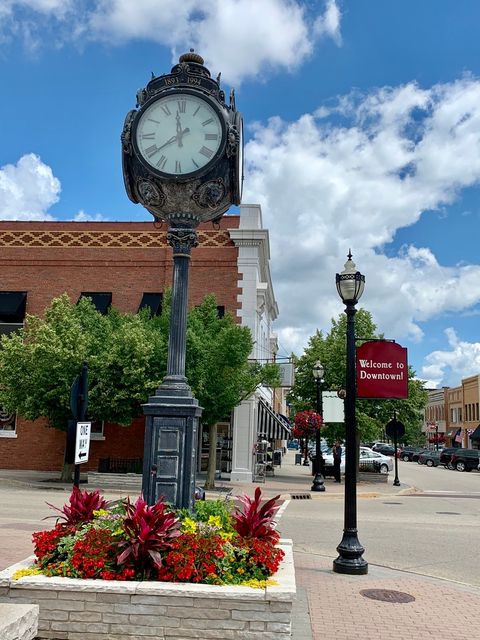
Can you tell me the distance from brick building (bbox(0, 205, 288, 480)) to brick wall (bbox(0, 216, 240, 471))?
0.04m

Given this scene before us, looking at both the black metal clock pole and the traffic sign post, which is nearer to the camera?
the black metal clock pole

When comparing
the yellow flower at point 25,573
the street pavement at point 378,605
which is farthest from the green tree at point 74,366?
the yellow flower at point 25,573

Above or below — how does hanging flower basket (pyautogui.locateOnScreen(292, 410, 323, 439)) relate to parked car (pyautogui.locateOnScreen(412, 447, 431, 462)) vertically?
above

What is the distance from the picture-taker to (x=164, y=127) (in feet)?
24.9

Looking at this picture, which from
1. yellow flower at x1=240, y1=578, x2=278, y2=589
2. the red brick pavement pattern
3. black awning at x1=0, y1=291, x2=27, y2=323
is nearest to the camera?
yellow flower at x1=240, y1=578, x2=278, y2=589

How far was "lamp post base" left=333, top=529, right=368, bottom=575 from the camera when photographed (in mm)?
9312

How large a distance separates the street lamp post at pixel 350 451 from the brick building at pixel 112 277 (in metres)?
16.2

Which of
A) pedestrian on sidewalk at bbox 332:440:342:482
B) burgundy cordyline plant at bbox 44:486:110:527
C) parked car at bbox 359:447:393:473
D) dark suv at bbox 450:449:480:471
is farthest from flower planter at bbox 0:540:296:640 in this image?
dark suv at bbox 450:449:480:471

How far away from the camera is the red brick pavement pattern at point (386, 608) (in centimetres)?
640

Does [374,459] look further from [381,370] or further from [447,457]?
[381,370]

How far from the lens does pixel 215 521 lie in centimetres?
666

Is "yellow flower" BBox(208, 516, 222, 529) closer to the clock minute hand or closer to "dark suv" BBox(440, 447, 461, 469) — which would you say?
the clock minute hand

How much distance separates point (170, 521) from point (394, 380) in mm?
6078

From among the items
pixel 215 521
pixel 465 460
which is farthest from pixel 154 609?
pixel 465 460
